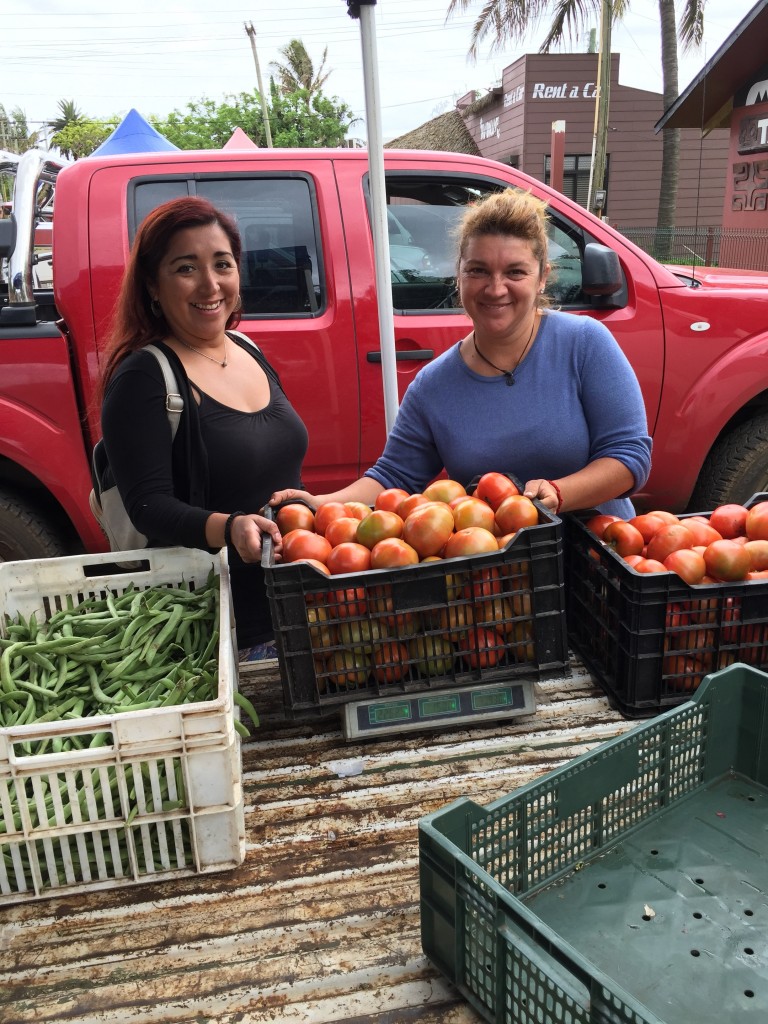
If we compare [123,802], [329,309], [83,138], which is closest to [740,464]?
[329,309]

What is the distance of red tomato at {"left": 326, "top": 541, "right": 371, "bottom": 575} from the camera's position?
182 cm

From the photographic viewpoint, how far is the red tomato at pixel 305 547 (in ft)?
6.12

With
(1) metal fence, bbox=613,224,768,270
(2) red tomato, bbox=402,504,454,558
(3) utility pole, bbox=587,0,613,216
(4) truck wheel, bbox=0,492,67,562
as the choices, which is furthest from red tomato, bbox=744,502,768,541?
(3) utility pole, bbox=587,0,613,216

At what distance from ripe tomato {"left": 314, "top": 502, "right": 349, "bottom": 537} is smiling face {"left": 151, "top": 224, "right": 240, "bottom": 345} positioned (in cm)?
82

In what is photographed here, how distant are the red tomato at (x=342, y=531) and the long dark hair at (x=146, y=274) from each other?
0.97m

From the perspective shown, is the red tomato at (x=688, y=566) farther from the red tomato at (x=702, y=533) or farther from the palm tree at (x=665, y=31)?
the palm tree at (x=665, y=31)

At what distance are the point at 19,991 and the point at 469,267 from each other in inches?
85.9

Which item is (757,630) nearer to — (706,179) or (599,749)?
(599,749)

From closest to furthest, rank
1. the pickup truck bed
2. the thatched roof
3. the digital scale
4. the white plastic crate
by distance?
the pickup truck bed, the white plastic crate, the digital scale, the thatched roof

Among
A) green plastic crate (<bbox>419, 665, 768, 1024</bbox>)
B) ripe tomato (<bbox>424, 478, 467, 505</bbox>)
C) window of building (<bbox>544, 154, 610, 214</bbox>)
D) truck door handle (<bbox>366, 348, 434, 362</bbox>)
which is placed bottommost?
green plastic crate (<bbox>419, 665, 768, 1024</bbox>)

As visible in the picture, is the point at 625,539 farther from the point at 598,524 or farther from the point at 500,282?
the point at 500,282

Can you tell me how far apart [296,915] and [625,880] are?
0.59 m

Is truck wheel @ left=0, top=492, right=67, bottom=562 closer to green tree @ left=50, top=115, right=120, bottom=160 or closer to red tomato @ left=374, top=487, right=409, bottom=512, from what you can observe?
red tomato @ left=374, top=487, right=409, bottom=512

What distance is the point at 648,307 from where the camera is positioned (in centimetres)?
441
